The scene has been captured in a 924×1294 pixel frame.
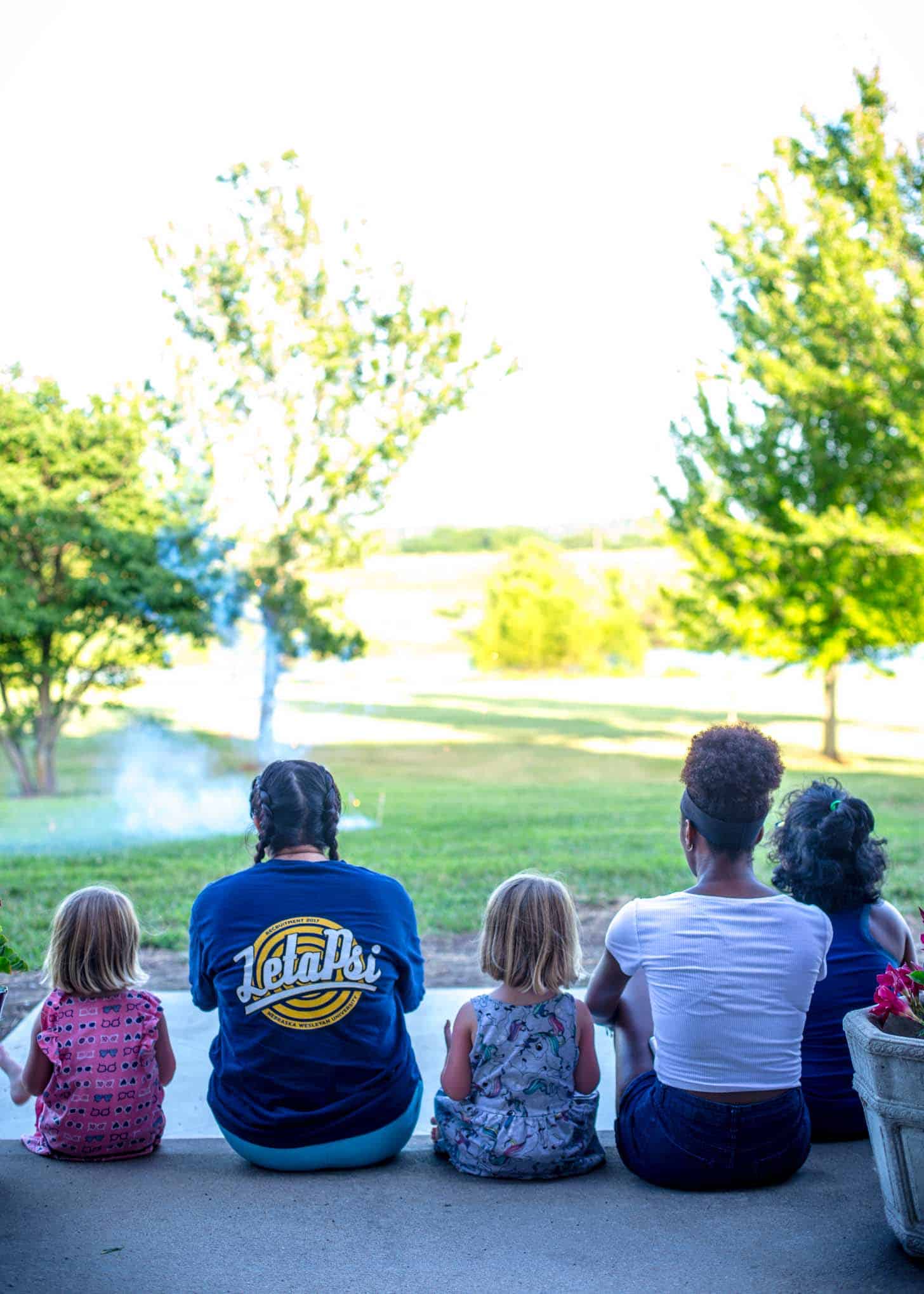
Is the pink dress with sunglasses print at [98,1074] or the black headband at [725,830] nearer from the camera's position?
the black headband at [725,830]

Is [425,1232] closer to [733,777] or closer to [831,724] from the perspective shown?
[733,777]

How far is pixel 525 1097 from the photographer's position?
2.88 meters

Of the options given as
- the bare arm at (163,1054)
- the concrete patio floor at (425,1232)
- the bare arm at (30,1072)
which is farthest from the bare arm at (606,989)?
the bare arm at (30,1072)

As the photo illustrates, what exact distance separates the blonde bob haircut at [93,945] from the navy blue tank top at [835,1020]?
154cm

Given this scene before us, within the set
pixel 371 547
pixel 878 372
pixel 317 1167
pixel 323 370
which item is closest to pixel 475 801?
pixel 371 547

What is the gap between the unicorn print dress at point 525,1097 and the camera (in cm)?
286

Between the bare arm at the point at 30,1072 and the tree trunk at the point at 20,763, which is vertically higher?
the bare arm at the point at 30,1072

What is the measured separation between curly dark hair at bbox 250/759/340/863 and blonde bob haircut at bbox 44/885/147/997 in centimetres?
34

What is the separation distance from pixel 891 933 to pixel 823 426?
46.7ft

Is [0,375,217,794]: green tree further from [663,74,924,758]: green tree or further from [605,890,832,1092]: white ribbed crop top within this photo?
[605,890,832,1092]: white ribbed crop top

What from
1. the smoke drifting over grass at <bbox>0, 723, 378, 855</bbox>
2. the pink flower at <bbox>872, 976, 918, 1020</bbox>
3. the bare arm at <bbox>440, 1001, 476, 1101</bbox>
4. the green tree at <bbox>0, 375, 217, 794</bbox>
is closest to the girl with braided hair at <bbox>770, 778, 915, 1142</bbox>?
the pink flower at <bbox>872, 976, 918, 1020</bbox>

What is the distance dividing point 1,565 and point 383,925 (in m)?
12.3

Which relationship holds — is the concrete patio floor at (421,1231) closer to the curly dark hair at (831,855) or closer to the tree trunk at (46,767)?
the curly dark hair at (831,855)

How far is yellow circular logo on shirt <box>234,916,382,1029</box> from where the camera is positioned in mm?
2846
